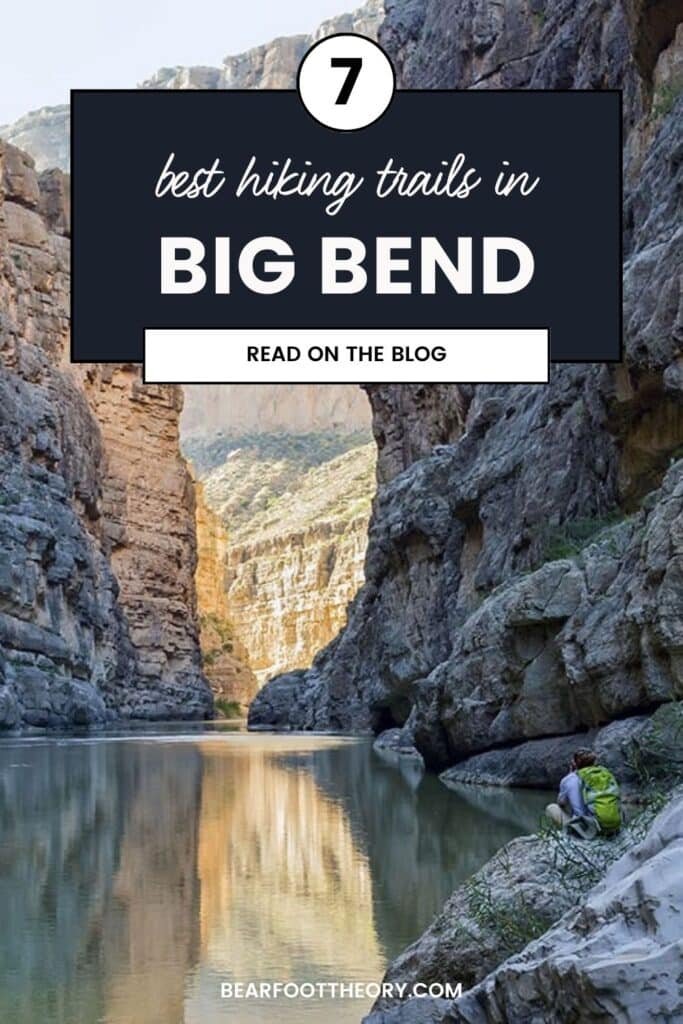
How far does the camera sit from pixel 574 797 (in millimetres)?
6984

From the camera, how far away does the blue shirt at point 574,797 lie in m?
6.89

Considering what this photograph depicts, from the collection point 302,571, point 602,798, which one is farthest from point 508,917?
point 302,571

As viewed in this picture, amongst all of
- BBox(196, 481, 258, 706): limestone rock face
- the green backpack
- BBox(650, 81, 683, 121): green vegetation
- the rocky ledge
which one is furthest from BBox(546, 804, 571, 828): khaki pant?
BBox(196, 481, 258, 706): limestone rock face

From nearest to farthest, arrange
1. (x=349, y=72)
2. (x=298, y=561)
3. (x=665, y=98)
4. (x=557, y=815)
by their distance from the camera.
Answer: (x=349, y=72), (x=557, y=815), (x=665, y=98), (x=298, y=561)

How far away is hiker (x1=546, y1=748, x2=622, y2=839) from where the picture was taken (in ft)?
21.5

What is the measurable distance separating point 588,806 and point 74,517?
56611 millimetres

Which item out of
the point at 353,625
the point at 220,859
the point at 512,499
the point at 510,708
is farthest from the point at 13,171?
the point at 220,859

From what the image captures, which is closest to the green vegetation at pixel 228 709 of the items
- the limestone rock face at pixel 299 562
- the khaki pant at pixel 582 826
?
the limestone rock face at pixel 299 562

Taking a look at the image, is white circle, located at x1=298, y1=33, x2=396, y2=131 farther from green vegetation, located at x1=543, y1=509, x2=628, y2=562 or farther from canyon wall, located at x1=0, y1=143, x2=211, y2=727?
canyon wall, located at x1=0, y1=143, x2=211, y2=727

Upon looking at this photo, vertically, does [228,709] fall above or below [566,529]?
below

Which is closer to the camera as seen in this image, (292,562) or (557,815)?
(557,815)

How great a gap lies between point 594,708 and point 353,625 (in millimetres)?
37060

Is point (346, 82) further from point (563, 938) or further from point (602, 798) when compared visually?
point (602, 798)

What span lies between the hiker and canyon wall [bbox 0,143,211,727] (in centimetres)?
3726
